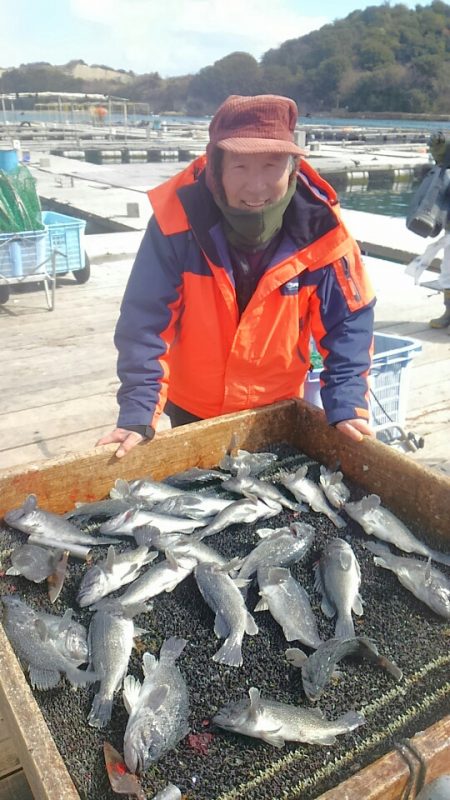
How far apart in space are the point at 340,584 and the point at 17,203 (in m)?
6.42

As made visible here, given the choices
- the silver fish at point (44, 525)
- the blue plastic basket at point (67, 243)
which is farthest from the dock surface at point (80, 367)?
the silver fish at point (44, 525)

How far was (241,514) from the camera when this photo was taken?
221 cm

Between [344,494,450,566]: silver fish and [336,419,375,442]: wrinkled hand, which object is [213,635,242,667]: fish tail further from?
[336,419,375,442]: wrinkled hand

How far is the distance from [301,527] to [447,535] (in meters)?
0.51

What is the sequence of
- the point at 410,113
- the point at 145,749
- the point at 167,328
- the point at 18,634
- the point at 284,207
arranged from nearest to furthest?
the point at 145,749 → the point at 18,634 → the point at 284,207 → the point at 167,328 → the point at 410,113

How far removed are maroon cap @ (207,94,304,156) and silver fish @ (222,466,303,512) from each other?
1193 millimetres

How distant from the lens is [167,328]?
8.59 ft

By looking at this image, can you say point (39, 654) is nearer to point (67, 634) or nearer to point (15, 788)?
point (67, 634)

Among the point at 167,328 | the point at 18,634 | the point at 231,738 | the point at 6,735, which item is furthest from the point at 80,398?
the point at 231,738

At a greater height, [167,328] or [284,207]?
[284,207]

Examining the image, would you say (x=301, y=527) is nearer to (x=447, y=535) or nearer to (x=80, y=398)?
(x=447, y=535)

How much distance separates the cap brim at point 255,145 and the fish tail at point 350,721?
177cm

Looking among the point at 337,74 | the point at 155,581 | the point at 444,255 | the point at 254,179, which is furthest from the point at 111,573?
the point at 337,74

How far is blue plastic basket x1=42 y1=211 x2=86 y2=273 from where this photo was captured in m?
7.57
